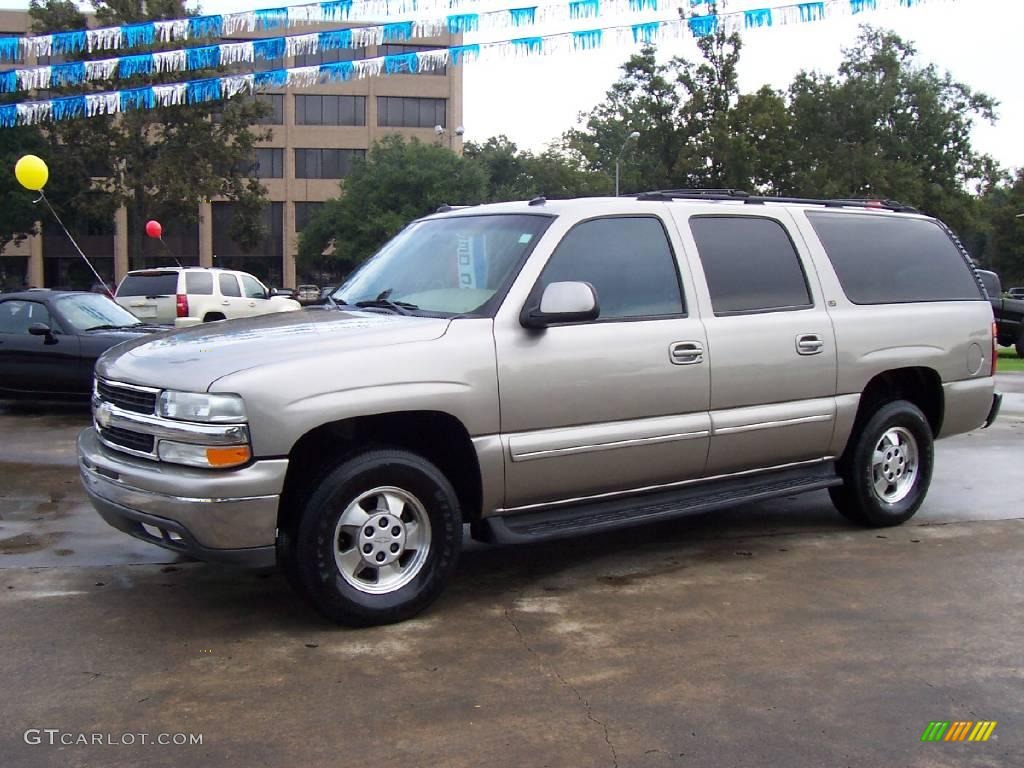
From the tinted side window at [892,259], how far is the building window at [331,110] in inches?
2404

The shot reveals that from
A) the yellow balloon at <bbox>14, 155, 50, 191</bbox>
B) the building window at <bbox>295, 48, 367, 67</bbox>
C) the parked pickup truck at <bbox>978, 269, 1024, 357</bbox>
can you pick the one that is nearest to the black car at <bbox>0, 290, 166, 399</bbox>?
the yellow balloon at <bbox>14, 155, 50, 191</bbox>

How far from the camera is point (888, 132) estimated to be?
52.0 metres

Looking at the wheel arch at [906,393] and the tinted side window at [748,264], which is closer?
the tinted side window at [748,264]

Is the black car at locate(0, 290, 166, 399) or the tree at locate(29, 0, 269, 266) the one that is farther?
the tree at locate(29, 0, 269, 266)

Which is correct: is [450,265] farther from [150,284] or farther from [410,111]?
[410,111]

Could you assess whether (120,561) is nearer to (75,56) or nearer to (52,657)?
(52,657)

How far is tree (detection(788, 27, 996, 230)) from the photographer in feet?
161

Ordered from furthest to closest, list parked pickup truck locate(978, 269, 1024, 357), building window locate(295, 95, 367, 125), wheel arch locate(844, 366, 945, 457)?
building window locate(295, 95, 367, 125), parked pickup truck locate(978, 269, 1024, 357), wheel arch locate(844, 366, 945, 457)

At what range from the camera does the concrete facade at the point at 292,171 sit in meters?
63.7

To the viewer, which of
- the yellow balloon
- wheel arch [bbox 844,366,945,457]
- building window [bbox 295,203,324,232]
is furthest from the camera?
building window [bbox 295,203,324,232]

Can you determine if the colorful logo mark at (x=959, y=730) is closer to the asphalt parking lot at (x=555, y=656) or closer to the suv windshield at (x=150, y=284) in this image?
the asphalt parking lot at (x=555, y=656)

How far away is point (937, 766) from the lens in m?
3.23

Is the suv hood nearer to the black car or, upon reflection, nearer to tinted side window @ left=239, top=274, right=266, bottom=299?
the black car

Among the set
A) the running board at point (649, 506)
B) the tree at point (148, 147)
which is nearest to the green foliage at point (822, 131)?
the tree at point (148, 147)
